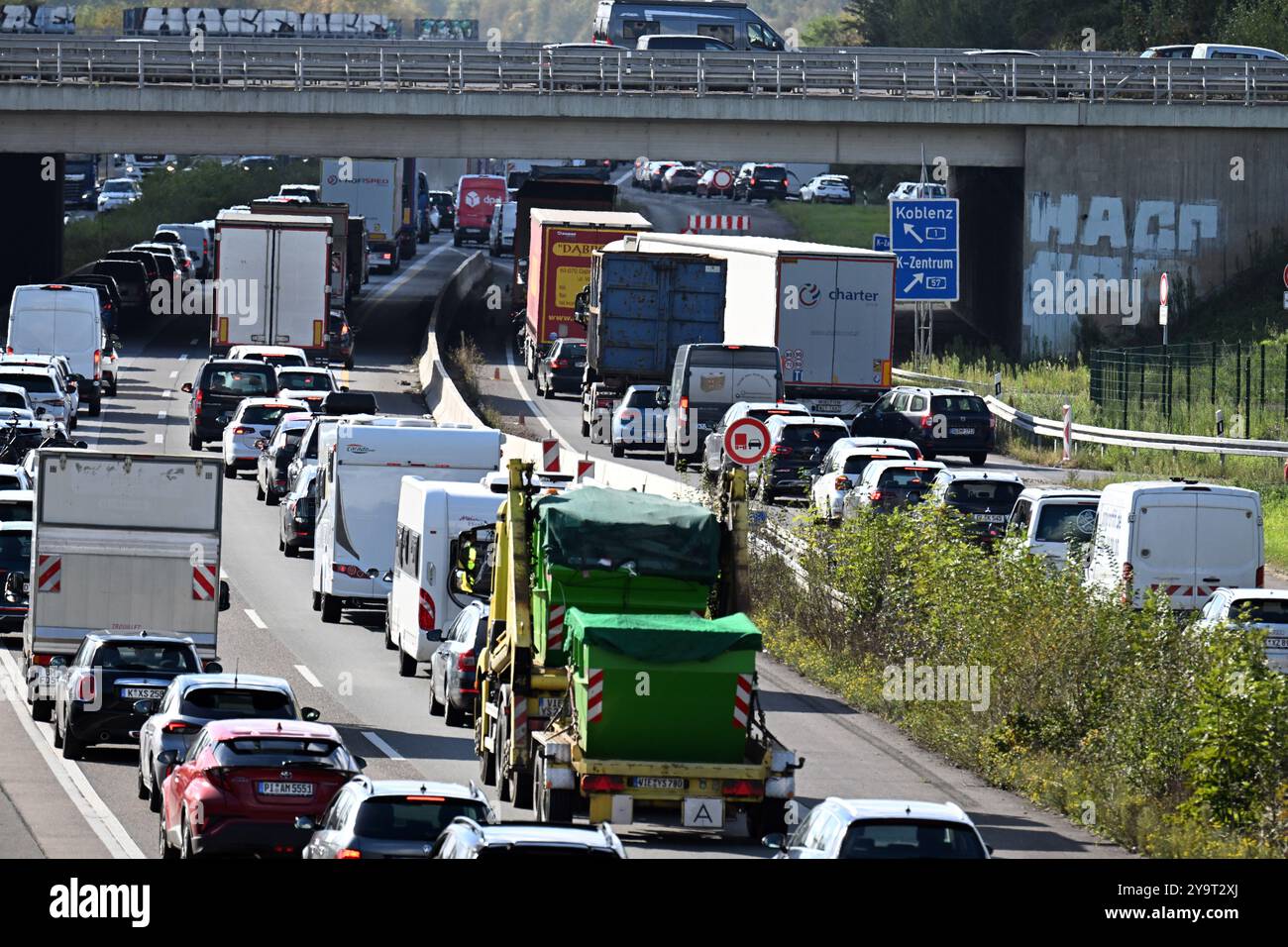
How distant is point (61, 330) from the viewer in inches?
2089

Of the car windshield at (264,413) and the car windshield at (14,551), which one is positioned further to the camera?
the car windshield at (264,413)

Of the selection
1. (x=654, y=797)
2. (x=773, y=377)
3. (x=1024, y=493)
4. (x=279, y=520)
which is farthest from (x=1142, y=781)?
(x=773, y=377)

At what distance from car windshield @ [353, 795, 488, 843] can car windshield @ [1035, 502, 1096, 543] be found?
15.6 metres

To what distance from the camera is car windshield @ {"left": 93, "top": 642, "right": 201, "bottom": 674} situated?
74.9 ft

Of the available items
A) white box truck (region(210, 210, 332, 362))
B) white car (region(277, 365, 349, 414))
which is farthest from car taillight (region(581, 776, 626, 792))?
white box truck (region(210, 210, 332, 362))

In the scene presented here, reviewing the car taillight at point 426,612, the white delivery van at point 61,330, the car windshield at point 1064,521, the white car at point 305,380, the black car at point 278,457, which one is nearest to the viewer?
the car taillight at point 426,612

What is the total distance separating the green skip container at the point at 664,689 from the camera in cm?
1844

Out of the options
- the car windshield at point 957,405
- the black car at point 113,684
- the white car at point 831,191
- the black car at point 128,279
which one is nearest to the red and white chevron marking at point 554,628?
the black car at point 113,684

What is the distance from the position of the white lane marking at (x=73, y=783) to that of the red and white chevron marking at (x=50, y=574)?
1340mm

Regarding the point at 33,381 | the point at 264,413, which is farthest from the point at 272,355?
the point at 264,413

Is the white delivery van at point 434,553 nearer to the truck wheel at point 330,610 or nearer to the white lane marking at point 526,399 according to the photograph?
the truck wheel at point 330,610

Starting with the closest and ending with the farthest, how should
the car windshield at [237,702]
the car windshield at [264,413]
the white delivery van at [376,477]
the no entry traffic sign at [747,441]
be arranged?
the car windshield at [237,702] < the no entry traffic sign at [747,441] < the white delivery van at [376,477] < the car windshield at [264,413]

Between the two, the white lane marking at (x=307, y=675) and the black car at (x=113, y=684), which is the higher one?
the black car at (x=113, y=684)

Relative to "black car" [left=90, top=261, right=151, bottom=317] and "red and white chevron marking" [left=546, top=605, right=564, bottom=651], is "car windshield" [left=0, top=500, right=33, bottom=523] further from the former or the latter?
"black car" [left=90, top=261, right=151, bottom=317]
